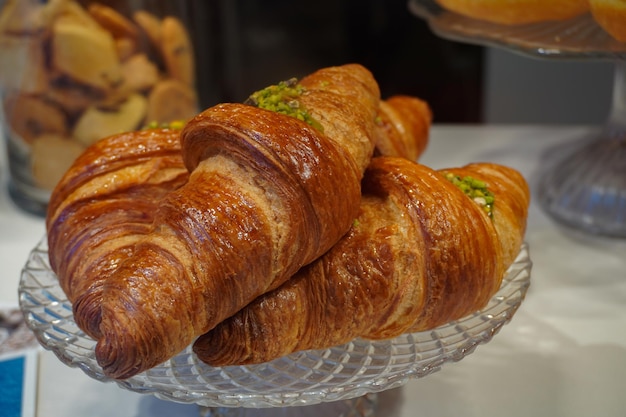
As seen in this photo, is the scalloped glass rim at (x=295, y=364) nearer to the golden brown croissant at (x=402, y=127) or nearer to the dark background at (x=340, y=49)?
the golden brown croissant at (x=402, y=127)

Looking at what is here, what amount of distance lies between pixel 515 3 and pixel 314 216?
57 cm

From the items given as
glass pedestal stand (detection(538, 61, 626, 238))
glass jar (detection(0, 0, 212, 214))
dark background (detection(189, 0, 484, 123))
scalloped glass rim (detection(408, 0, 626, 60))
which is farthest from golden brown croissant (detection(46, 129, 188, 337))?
dark background (detection(189, 0, 484, 123))

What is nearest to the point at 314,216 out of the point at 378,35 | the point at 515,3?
the point at 515,3

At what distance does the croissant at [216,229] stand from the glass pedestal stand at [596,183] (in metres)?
0.55

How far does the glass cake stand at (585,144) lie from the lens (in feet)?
3.17

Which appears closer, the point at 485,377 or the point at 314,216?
the point at 314,216

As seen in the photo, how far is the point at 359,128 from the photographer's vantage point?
2.23 ft

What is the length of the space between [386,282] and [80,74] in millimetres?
619

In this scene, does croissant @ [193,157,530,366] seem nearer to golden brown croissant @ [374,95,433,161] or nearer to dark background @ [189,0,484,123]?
golden brown croissant @ [374,95,433,161]

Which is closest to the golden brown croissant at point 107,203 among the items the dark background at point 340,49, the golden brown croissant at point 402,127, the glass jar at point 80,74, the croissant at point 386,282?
the croissant at point 386,282

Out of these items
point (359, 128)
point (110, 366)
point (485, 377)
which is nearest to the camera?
point (110, 366)

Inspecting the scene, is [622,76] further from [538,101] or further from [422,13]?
[538,101]

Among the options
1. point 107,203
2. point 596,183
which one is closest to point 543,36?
point 596,183

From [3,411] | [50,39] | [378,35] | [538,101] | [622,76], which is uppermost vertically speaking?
[50,39]
